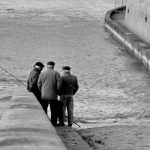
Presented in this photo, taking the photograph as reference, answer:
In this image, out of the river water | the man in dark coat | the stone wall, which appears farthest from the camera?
the stone wall

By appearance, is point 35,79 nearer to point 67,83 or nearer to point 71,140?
point 67,83

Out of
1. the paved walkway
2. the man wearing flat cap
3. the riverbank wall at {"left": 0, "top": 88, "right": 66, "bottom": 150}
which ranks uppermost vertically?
the riverbank wall at {"left": 0, "top": 88, "right": 66, "bottom": 150}

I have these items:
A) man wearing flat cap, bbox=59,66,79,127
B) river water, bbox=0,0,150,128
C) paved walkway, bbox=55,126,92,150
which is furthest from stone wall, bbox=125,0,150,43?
paved walkway, bbox=55,126,92,150

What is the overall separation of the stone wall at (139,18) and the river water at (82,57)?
1.31 m

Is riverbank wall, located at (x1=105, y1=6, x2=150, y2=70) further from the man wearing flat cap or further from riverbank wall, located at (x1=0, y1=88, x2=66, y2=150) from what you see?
riverbank wall, located at (x1=0, y1=88, x2=66, y2=150)

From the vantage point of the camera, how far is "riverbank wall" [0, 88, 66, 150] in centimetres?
503

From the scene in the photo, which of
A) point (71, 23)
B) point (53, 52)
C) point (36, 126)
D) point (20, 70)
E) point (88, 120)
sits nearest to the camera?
point (36, 126)

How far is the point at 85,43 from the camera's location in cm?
2903

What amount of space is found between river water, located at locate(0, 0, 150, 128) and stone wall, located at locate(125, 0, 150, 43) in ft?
4.30

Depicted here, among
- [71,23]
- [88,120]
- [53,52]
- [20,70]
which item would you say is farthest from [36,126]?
[71,23]

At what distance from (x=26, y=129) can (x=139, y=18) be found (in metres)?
20.6

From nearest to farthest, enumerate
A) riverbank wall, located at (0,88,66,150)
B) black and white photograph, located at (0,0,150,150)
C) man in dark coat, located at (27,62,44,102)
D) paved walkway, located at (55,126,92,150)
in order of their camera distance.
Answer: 1. riverbank wall, located at (0,88,66,150)
2. black and white photograph, located at (0,0,150,150)
3. paved walkway, located at (55,126,92,150)
4. man in dark coat, located at (27,62,44,102)

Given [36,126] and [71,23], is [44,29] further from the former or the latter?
[36,126]

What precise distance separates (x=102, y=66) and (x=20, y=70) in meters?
3.81
